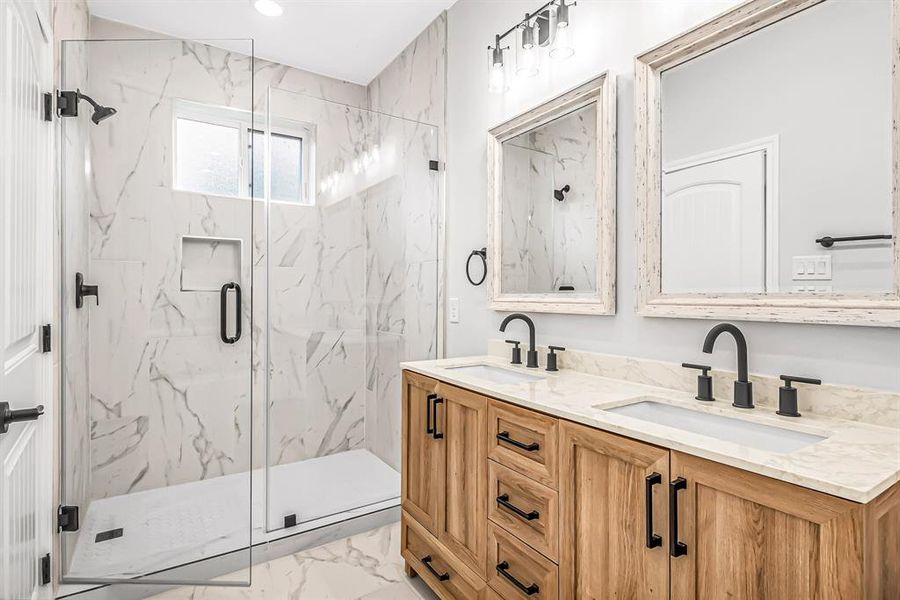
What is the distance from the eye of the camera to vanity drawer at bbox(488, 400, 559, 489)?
1.24 meters

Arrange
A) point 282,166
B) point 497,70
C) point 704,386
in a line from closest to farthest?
point 704,386 < point 497,70 < point 282,166

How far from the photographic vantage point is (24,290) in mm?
1368

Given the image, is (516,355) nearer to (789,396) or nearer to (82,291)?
(789,396)

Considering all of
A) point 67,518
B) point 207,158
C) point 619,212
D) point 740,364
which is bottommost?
point 67,518

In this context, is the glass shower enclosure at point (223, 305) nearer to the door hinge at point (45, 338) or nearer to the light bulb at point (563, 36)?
the door hinge at point (45, 338)

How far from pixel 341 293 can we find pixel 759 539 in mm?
2153

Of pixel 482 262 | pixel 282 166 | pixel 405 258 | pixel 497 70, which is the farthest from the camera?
pixel 405 258

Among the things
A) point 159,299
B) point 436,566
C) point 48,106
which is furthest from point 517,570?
point 48,106

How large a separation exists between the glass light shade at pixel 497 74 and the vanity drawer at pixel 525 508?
1622mm

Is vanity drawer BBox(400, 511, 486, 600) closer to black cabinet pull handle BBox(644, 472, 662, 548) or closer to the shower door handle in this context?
black cabinet pull handle BBox(644, 472, 662, 548)

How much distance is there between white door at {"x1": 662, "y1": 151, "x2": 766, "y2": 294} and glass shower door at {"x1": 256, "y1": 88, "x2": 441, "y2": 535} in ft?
4.72

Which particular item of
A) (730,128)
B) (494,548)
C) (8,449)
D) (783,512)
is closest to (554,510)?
(494,548)

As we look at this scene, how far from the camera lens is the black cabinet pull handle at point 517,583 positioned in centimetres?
129

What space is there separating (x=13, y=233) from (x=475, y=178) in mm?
1765
